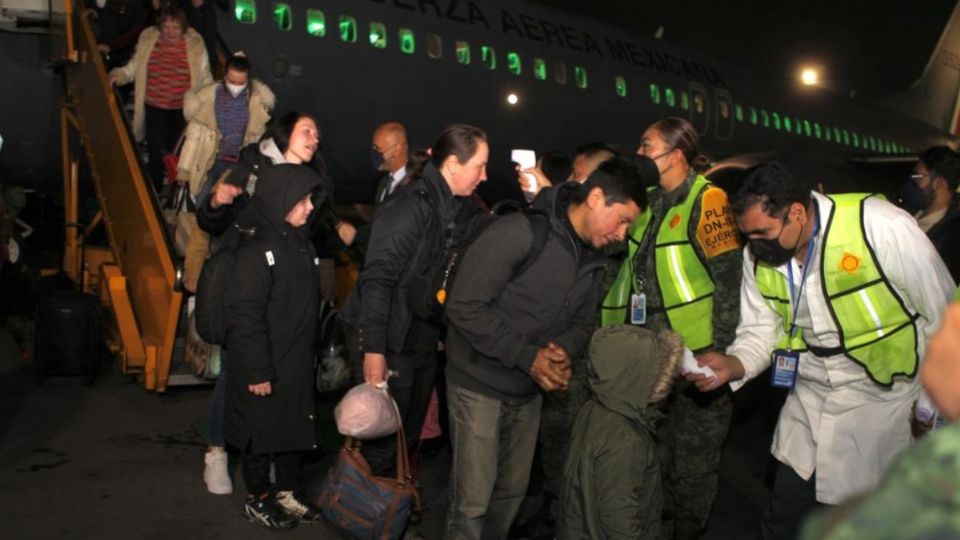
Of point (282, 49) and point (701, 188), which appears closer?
point (701, 188)

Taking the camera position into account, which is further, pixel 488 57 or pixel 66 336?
pixel 488 57

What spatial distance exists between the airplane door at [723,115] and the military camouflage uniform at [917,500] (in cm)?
1680

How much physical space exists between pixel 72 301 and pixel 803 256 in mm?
5334

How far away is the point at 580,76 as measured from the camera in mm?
14008

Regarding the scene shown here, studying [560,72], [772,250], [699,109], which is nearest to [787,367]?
[772,250]

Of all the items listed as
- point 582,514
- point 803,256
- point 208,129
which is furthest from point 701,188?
point 208,129

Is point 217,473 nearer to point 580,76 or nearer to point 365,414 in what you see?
point 365,414

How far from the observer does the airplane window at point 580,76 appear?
548 inches

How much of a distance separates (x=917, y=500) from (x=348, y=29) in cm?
1059

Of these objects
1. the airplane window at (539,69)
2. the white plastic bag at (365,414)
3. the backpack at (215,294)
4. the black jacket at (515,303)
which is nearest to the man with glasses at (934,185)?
the black jacket at (515,303)

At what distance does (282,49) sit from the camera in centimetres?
1048

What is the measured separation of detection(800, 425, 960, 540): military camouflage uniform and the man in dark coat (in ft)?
13.5

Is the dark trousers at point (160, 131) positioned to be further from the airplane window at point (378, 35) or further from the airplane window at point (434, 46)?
the airplane window at point (434, 46)

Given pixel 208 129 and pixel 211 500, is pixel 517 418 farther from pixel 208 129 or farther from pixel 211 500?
pixel 208 129
